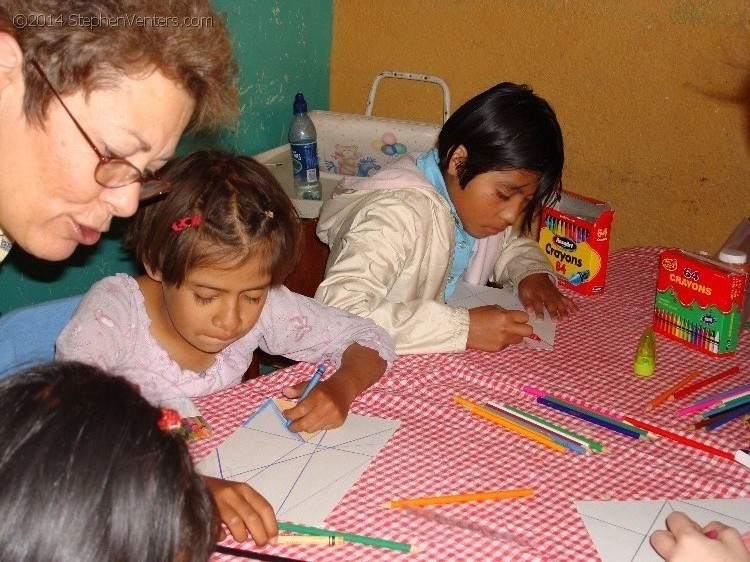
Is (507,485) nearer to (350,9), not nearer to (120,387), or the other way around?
(120,387)

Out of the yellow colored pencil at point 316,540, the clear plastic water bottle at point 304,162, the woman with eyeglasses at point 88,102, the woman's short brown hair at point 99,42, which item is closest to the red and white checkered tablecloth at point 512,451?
the yellow colored pencil at point 316,540

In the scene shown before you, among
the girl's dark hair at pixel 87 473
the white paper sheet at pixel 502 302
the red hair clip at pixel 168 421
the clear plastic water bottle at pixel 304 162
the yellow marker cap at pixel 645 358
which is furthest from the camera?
the clear plastic water bottle at pixel 304 162

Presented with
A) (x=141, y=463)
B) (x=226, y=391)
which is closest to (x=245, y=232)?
(x=226, y=391)

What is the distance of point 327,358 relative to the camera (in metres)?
1.58

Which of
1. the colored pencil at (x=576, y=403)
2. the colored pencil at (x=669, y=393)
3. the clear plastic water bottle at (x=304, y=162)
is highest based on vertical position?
the colored pencil at (x=669, y=393)

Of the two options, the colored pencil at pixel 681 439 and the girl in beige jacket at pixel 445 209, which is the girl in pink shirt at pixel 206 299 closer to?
the girl in beige jacket at pixel 445 209

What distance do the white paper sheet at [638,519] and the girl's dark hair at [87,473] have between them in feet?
1.89

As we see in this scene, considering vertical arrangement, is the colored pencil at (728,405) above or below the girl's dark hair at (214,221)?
below

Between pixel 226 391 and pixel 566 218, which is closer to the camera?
pixel 226 391

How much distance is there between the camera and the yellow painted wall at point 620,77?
8.95 feet

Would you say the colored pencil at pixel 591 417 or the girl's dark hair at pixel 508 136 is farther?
the girl's dark hair at pixel 508 136

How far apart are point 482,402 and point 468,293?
594 mm

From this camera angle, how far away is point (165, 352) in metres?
1.52

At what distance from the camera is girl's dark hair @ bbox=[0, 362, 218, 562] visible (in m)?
0.66
